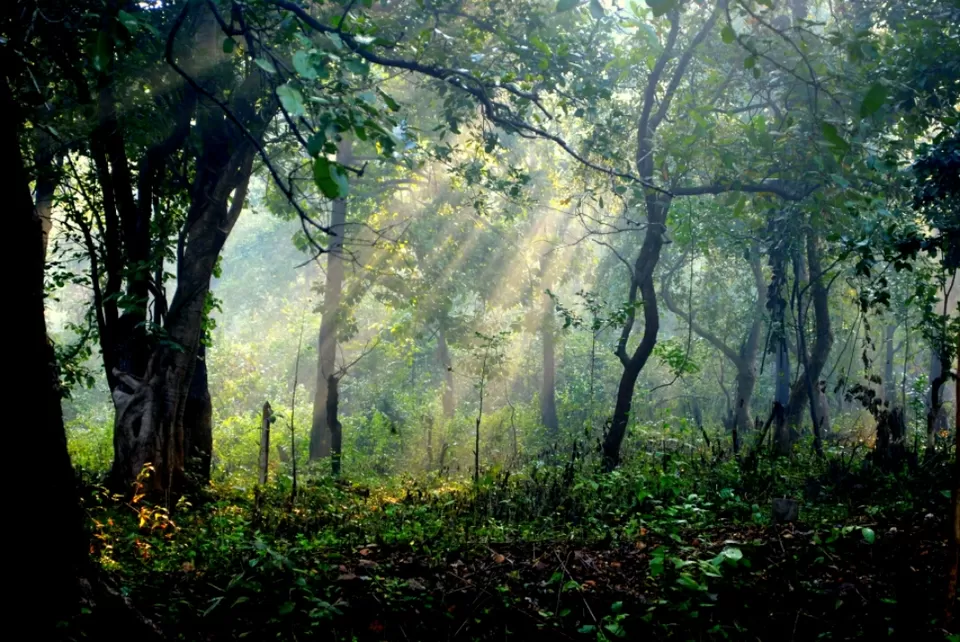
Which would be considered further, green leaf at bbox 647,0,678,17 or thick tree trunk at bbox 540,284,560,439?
thick tree trunk at bbox 540,284,560,439

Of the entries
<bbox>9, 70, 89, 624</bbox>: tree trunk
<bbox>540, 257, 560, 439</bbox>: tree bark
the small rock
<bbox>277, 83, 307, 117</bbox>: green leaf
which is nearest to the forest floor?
the small rock

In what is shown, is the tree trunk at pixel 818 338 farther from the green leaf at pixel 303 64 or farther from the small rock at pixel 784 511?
the green leaf at pixel 303 64

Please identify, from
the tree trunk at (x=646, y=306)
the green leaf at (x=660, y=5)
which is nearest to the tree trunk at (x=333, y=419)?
the tree trunk at (x=646, y=306)

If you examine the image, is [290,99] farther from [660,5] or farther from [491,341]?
[491,341]

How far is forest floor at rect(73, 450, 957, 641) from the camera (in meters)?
3.76

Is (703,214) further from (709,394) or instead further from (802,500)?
(709,394)

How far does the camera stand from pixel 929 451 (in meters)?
8.12

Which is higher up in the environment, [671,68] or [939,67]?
[671,68]

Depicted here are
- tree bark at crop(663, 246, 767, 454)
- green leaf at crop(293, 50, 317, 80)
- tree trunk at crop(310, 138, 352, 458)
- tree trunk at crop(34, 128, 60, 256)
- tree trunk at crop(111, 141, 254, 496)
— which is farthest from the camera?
tree bark at crop(663, 246, 767, 454)

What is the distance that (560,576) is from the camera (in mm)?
4324

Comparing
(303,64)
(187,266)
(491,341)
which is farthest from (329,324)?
(303,64)

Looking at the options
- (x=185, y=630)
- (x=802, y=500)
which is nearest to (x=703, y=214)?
(x=802, y=500)

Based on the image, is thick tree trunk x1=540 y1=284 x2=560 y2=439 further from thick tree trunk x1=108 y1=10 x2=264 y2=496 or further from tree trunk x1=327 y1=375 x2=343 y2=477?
thick tree trunk x1=108 y1=10 x2=264 y2=496

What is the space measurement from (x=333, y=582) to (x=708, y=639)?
2.10m
